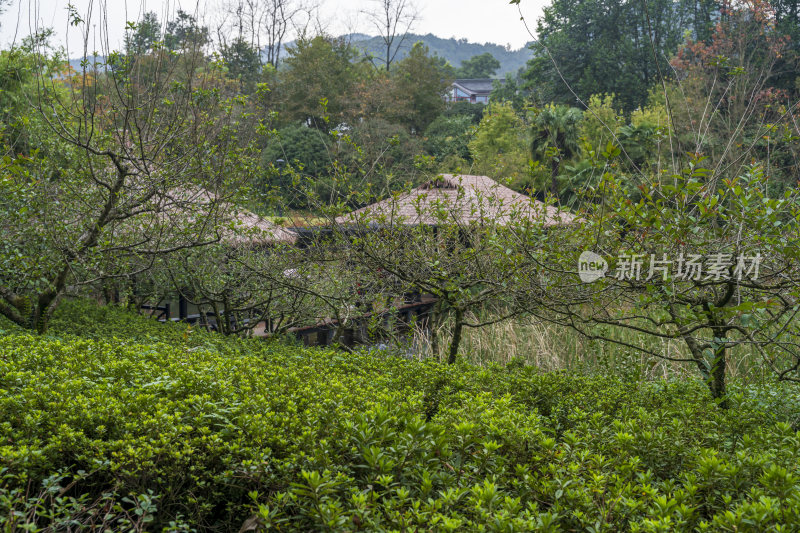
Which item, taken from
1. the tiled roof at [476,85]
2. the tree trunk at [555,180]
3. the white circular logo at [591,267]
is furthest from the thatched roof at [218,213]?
the tiled roof at [476,85]

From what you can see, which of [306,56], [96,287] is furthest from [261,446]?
[306,56]

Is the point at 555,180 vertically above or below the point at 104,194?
above

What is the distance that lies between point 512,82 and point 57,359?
3058 cm

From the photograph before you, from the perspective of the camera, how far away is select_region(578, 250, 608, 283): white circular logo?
2.76 meters

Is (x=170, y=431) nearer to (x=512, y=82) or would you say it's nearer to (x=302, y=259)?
(x=302, y=259)

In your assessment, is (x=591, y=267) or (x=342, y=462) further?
(x=591, y=267)

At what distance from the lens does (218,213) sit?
5211 millimetres

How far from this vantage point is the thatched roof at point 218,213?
4.73 metres

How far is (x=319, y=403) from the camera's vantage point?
214cm

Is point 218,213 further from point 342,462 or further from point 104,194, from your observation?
point 342,462

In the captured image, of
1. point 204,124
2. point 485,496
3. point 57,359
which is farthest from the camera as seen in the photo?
point 204,124

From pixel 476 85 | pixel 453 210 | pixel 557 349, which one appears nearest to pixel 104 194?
pixel 453 210

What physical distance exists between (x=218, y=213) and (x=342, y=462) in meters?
3.86

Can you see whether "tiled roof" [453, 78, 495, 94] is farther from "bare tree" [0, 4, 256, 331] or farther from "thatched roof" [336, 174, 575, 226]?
"bare tree" [0, 4, 256, 331]
